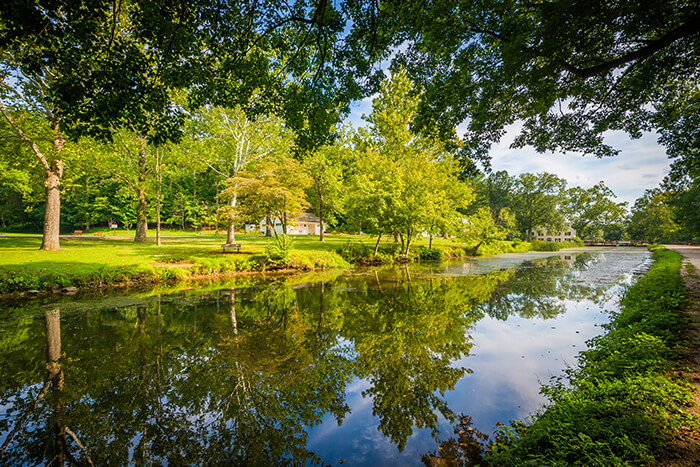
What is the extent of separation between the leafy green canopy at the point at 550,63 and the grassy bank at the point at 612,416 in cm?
584

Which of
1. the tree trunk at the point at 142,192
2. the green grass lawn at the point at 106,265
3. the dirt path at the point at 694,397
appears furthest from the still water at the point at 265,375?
the tree trunk at the point at 142,192

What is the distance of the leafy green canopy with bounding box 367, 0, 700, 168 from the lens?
17.4ft

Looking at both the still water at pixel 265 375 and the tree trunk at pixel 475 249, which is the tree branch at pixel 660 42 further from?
the tree trunk at pixel 475 249

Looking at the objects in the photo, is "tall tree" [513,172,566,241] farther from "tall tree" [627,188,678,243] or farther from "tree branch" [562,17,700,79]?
"tree branch" [562,17,700,79]

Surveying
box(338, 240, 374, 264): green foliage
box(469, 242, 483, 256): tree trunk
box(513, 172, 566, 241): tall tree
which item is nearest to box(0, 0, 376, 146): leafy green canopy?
box(338, 240, 374, 264): green foliage

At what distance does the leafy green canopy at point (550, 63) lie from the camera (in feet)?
17.4

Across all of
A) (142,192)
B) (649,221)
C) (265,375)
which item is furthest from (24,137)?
A: (649,221)

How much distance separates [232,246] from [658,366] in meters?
18.5

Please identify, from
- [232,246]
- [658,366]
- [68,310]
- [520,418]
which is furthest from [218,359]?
[232,246]

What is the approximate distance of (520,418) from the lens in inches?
157

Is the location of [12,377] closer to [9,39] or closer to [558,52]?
[9,39]

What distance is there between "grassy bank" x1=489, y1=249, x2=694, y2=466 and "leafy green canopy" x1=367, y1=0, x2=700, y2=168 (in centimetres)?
584

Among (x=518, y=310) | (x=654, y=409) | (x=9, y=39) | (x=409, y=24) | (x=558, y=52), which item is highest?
(x=409, y=24)

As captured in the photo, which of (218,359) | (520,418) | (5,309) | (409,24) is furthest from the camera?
(5,309)
